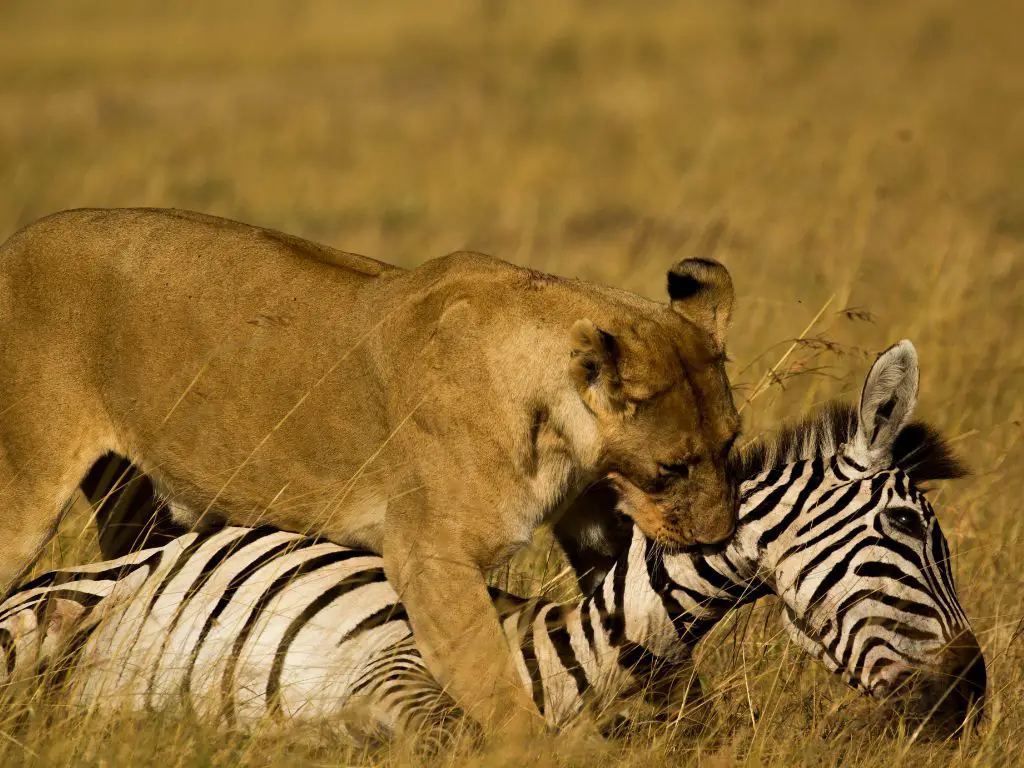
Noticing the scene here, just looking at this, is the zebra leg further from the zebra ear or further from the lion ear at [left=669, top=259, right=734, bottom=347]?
the zebra ear

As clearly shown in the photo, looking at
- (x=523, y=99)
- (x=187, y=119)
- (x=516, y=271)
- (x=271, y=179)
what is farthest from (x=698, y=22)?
(x=516, y=271)

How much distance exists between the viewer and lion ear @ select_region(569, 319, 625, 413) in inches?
158

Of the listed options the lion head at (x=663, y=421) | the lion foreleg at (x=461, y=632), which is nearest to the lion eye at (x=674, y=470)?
the lion head at (x=663, y=421)

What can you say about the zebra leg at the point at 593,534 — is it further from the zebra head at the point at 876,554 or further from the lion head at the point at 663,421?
the zebra head at the point at 876,554

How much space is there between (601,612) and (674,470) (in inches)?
18.8

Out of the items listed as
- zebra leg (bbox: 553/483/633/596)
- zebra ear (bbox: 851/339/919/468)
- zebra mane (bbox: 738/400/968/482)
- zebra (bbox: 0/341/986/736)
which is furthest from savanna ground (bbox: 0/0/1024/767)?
zebra ear (bbox: 851/339/919/468)

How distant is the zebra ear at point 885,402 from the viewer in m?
3.94

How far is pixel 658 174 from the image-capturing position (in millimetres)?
14250

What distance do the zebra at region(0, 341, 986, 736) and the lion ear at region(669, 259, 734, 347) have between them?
1.44 ft

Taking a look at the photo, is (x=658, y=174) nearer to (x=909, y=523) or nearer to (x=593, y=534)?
(x=593, y=534)

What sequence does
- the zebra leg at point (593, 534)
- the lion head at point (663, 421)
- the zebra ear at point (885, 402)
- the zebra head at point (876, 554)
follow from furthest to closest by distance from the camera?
the zebra leg at point (593, 534), the lion head at point (663, 421), the zebra ear at point (885, 402), the zebra head at point (876, 554)

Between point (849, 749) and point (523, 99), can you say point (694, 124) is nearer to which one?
point (523, 99)

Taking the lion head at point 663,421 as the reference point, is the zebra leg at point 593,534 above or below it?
below

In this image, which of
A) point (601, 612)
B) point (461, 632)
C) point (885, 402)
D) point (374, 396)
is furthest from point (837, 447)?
point (374, 396)
